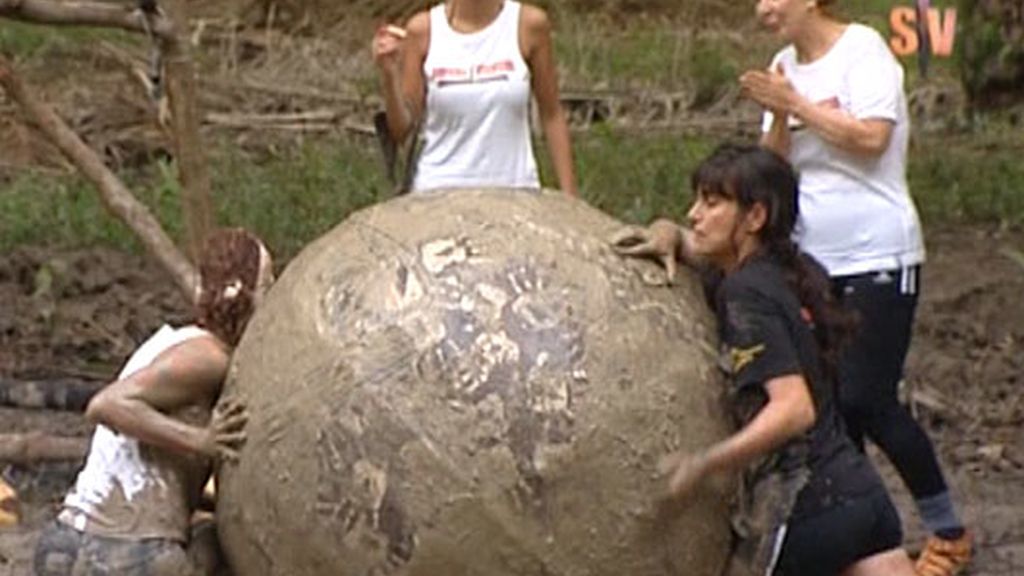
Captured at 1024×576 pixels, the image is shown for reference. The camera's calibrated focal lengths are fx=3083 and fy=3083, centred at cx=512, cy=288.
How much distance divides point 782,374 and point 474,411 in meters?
0.73

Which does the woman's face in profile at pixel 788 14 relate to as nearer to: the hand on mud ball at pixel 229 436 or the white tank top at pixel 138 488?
the white tank top at pixel 138 488

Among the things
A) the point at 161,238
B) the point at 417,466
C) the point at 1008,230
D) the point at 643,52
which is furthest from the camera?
the point at 643,52

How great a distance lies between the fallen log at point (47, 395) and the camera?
1134cm

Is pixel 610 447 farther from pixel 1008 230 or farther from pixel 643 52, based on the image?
pixel 643 52

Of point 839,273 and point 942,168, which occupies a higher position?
point 839,273

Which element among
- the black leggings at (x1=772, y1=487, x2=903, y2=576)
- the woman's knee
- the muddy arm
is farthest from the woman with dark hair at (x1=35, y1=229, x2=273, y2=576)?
the woman's knee

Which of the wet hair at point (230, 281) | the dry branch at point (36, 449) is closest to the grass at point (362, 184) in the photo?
the dry branch at point (36, 449)

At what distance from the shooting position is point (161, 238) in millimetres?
10258

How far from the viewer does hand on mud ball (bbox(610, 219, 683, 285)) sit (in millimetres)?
7172

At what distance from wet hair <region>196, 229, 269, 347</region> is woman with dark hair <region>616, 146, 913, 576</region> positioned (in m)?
0.89

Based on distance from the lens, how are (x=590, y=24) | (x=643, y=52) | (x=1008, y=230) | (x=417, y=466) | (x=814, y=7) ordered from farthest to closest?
A: (x=590, y=24)
(x=643, y=52)
(x=1008, y=230)
(x=814, y=7)
(x=417, y=466)

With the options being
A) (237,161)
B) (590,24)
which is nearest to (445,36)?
(237,161)

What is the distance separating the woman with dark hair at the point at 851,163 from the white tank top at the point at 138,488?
184 cm

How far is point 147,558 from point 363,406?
2.34ft
